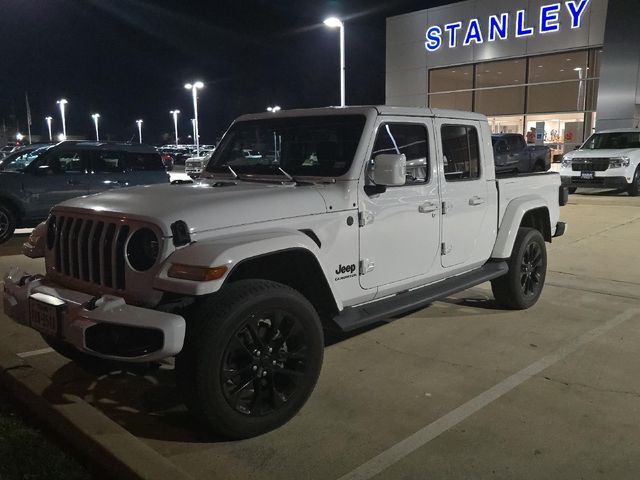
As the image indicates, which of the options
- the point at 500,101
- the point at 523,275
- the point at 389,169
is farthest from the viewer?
the point at 500,101

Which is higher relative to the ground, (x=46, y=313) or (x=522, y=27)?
(x=522, y=27)

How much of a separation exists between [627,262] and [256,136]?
5869mm

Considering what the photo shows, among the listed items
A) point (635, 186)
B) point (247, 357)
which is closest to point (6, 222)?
point (247, 357)

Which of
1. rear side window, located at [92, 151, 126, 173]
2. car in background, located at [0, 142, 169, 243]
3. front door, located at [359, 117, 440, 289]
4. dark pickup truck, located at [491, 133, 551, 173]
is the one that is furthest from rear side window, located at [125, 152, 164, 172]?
dark pickup truck, located at [491, 133, 551, 173]

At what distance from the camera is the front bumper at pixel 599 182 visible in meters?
15.5

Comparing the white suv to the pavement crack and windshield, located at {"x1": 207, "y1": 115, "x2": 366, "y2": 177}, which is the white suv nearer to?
the pavement crack

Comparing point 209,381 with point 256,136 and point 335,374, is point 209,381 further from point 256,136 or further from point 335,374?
point 256,136

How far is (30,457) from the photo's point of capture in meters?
3.20

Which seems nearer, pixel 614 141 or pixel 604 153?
pixel 604 153

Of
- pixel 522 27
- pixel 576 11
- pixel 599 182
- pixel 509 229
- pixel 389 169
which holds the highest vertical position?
pixel 576 11

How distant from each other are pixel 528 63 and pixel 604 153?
11.6 meters

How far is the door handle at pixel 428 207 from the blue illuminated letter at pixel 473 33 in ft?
80.8

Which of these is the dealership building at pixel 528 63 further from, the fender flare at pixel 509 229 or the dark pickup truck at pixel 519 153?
the fender flare at pixel 509 229

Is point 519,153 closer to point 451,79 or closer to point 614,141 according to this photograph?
point 614,141
